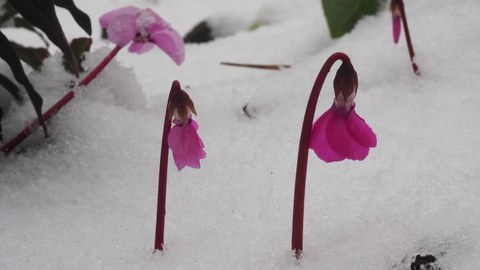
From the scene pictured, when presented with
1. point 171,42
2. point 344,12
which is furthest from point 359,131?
point 344,12

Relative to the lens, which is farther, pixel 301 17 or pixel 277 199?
pixel 301 17

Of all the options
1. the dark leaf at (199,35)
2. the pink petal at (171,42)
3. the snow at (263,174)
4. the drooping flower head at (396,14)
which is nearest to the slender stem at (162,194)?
the snow at (263,174)

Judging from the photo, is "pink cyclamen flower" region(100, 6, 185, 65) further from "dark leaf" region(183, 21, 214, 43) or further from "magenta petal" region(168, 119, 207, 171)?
"dark leaf" region(183, 21, 214, 43)

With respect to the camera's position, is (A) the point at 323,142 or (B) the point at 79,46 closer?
(A) the point at 323,142

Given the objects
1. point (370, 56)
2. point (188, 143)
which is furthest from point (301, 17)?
point (188, 143)

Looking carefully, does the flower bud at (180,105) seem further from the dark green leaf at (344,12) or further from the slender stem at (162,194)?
the dark green leaf at (344,12)

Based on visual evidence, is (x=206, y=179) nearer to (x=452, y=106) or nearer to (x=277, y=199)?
(x=277, y=199)

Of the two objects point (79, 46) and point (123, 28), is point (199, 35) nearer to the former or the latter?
point (79, 46)
